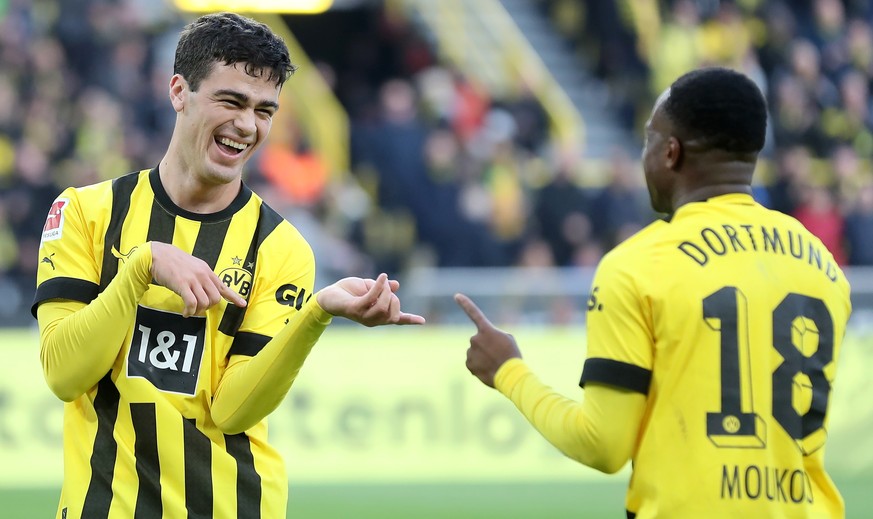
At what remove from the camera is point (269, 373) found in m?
3.71

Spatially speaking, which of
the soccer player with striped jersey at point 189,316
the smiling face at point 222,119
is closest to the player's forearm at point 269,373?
the soccer player with striped jersey at point 189,316

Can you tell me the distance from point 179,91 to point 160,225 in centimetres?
40

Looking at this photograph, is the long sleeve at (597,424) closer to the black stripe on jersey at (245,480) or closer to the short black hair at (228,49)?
the black stripe on jersey at (245,480)

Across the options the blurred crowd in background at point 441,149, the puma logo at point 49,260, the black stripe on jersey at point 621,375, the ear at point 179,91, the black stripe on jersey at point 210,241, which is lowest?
the black stripe on jersey at point 621,375

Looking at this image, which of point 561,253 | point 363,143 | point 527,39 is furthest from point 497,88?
point 561,253

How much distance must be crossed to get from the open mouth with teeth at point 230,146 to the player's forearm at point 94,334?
0.48 m

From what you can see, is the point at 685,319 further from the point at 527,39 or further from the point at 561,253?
the point at 527,39

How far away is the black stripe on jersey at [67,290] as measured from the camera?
3766 millimetres

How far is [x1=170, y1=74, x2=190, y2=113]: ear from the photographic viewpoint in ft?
12.9

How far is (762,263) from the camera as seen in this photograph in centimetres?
334

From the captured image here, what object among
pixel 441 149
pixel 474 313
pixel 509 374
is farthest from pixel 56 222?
pixel 441 149

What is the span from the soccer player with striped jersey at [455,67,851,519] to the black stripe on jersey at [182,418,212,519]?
1.01 metres

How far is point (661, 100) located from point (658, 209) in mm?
307

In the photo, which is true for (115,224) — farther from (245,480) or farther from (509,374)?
(509,374)
